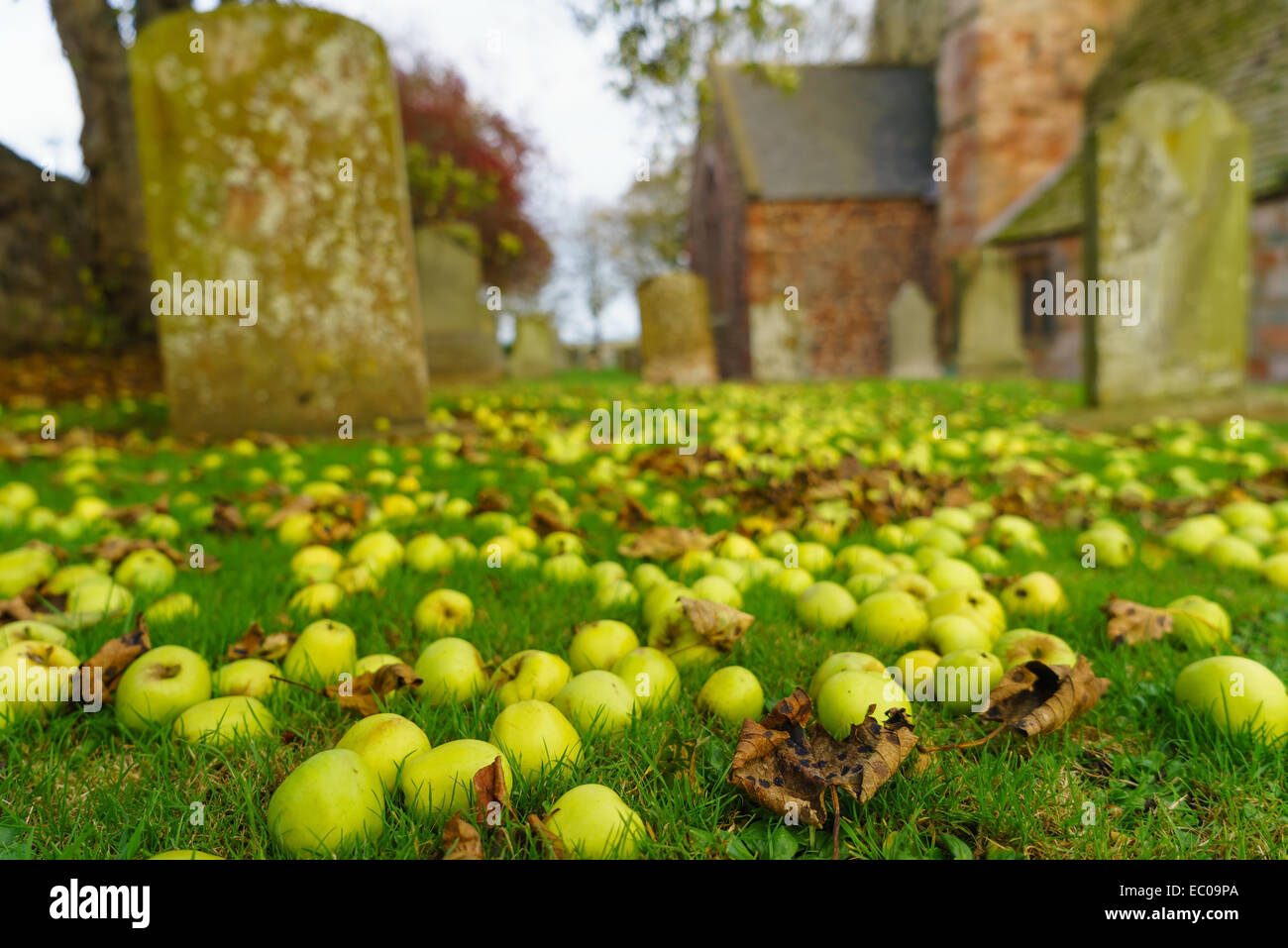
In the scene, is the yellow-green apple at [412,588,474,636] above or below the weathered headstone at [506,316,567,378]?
below

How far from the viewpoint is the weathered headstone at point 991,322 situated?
17625 mm

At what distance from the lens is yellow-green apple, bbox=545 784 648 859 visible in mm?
1251

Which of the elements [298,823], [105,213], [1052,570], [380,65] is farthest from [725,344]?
[298,823]

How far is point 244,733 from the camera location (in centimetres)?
163

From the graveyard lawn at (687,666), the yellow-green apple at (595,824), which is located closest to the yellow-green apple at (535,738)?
the graveyard lawn at (687,666)

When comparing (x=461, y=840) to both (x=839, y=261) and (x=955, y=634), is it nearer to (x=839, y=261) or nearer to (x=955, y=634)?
(x=955, y=634)

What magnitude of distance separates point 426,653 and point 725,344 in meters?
26.1

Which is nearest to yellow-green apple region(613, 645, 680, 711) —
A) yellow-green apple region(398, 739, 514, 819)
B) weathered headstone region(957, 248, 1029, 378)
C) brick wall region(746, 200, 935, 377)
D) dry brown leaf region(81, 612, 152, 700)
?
yellow-green apple region(398, 739, 514, 819)

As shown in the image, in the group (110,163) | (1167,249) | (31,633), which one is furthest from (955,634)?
(110,163)

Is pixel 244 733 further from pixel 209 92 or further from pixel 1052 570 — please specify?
pixel 209 92

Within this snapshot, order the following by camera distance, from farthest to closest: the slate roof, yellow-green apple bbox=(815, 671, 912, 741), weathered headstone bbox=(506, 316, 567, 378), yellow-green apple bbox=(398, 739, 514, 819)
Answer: weathered headstone bbox=(506, 316, 567, 378) < the slate roof < yellow-green apple bbox=(815, 671, 912, 741) < yellow-green apple bbox=(398, 739, 514, 819)

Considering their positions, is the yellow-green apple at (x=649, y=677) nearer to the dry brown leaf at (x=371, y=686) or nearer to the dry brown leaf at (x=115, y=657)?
the dry brown leaf at (x=371, y=686)

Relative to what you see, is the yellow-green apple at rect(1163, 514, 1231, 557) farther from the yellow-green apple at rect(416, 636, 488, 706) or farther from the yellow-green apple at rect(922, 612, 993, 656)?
the yellow-green apple at rect(416, 636, 488, 706)

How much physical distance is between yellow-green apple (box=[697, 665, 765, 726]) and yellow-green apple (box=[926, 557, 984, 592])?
102 cm
